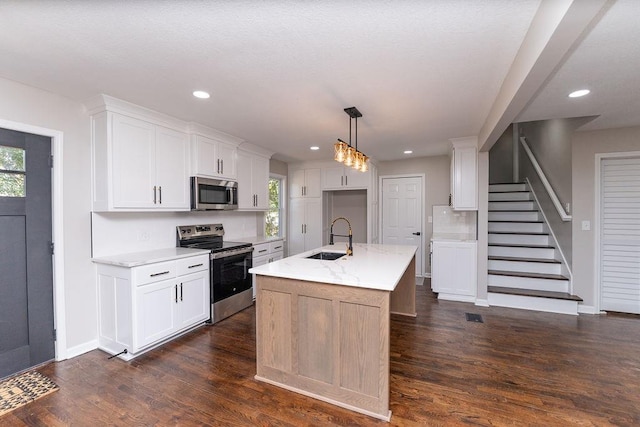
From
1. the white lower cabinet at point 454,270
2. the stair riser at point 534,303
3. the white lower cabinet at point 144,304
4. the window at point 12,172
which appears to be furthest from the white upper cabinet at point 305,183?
the window at point 12,172

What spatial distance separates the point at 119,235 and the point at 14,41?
1.82m

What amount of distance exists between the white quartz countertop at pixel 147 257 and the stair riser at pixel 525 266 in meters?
4.16

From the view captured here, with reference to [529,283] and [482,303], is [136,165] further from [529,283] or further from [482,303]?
[529,283]

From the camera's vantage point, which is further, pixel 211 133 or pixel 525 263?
pixel 525 263

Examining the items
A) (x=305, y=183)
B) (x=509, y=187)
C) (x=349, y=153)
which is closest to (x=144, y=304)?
(x=349, y=153)

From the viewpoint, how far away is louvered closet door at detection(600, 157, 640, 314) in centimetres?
364

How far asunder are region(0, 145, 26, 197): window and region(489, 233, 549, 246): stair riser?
594 centimetres

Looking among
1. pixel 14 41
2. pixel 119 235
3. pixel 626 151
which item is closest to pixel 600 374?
pixel 626 151

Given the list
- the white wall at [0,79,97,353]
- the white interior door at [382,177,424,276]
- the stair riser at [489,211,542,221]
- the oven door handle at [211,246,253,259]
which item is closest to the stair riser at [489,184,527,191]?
the stair riser at [489,211,542,221]

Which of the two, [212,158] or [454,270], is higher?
[212,158]

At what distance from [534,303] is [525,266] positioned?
644 millimetres

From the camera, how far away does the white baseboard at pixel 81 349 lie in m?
2.67

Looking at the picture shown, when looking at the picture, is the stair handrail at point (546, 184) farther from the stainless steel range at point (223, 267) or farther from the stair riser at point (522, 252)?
the stainless steel range at point (223, 267)

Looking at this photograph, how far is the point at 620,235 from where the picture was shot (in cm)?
371
